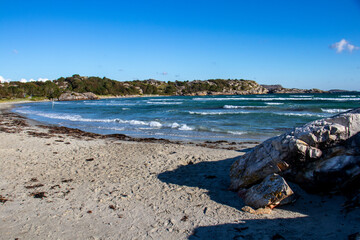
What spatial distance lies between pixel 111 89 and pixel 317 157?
136m

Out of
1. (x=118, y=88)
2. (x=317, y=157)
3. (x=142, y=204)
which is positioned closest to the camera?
(x=317, y=157)

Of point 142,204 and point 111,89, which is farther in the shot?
point 111,89

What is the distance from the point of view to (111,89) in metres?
134

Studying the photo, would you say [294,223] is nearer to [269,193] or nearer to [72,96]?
[269,193]

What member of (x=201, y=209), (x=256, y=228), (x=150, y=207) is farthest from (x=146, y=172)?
(x=256, y=228)

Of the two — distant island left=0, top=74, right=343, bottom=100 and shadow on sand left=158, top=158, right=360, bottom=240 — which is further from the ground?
distant island left=0, top=74, right=343, bottom=100

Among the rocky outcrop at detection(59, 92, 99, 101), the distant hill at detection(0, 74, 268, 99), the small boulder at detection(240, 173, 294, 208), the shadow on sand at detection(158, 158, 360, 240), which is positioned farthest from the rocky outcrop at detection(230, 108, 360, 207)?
the rocky outcrop at detection(59, 92, 99, 101)

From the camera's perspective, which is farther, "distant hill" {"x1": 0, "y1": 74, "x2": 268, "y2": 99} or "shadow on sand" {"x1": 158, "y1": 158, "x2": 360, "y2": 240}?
"distant hill" {"x1": 0, "y1": 74, "x2": 268, "y2": 99}

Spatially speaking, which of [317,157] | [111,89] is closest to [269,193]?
[317,157]

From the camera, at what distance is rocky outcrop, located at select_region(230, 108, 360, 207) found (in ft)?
16.5

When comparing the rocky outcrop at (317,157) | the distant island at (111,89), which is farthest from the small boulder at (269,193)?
the distant island at (111,89)

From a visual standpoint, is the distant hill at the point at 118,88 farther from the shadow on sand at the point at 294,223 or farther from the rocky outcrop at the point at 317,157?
the shadow on sand at the point at 294,223

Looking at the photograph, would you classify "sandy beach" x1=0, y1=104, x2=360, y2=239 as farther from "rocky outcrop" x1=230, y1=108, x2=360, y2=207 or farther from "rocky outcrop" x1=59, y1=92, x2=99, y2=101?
"rocky outcrop" x1=59, y1=92, x2=99, y2=101

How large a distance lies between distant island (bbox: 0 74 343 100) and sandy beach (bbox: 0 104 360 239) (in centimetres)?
9384
